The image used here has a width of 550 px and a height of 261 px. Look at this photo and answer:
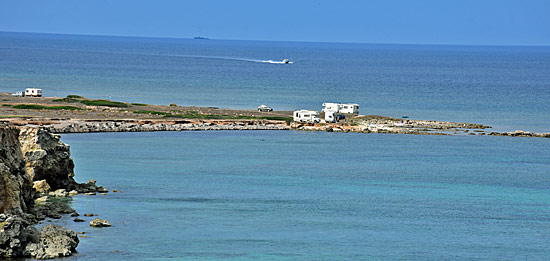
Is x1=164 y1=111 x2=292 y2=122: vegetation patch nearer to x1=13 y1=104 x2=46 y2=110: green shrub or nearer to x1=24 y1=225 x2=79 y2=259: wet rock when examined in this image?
x1=13 y1=104 x2=46 y2=110: green shrub

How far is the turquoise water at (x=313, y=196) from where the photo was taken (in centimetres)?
4797

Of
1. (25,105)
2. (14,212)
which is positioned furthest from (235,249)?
(25,105)

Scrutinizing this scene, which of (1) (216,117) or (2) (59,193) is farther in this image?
(1) (216,117)

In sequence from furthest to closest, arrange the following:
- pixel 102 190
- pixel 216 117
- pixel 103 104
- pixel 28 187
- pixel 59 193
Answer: pixel 103 104
pixel 216 117
pixel 102 190
pixel 59 193
pixel 28 187

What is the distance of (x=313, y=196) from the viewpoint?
6594 cm

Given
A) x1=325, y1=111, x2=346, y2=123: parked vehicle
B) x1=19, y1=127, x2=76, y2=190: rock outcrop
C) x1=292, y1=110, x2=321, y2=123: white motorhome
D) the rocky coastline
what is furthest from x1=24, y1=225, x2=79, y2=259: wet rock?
x1=325, y1=111, x2=346, y2=123: parked vehicle

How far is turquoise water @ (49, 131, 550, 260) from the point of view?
47969 millimetres

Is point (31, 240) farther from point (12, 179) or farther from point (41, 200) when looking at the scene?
point (41, 200)

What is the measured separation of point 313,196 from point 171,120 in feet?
171

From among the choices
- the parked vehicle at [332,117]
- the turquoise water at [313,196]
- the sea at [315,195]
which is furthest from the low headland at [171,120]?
the turquoise water at [313,196]

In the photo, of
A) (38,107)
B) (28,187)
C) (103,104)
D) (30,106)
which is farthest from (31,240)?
(103,104)

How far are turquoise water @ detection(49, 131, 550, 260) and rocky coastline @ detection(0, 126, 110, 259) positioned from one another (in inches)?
68.0

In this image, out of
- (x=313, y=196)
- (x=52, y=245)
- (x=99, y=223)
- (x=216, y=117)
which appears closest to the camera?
(x=52, y=245)

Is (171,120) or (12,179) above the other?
(171,120)
